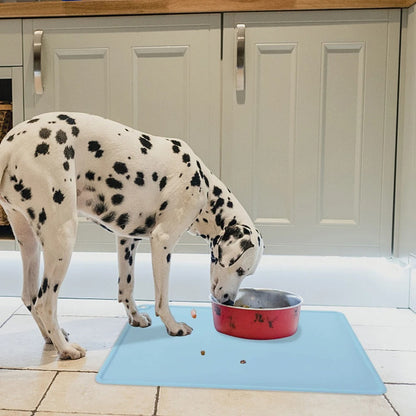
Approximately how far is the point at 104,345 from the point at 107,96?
1040 millimetres

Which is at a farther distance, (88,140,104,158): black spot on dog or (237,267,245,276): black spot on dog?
(237,267,245,276): black spot on dog

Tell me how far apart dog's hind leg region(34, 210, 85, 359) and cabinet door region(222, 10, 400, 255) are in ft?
2.90

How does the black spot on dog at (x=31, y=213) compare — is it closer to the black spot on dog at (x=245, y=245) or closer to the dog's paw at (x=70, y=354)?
the dog's paw at (x=70, y=354)

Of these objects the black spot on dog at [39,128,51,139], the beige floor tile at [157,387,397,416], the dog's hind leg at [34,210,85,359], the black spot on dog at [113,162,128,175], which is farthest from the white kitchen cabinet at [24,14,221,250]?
the beige floor tile at [157,387,397,416]

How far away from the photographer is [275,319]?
174cm

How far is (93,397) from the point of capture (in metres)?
1.33

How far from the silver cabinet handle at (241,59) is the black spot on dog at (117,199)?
2.64 ft

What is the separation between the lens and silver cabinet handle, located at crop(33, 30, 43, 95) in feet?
7.00

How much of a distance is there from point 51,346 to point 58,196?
0.56 m

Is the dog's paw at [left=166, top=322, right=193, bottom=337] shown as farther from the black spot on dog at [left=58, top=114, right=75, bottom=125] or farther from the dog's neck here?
the black spot on dog at [left=58, top=114, right=75, bottom=125]

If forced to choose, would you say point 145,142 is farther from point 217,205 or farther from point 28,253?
point 28,253

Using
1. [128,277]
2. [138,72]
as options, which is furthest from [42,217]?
[138,72]

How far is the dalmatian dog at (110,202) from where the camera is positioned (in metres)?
1.43

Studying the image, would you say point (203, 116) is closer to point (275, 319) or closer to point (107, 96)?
point (107, 96)
